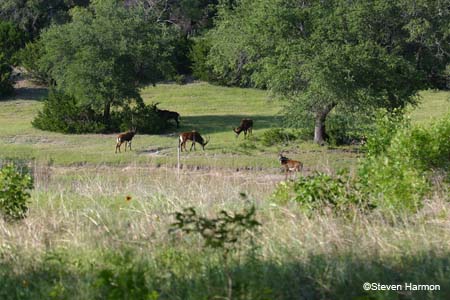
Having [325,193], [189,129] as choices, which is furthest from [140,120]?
[325,193]

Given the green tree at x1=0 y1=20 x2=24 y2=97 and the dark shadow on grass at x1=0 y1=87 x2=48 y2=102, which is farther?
the dark shadow on grass at x1=0 y1=87 x2=48 y2=102

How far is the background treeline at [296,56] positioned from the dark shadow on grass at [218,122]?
2154mm

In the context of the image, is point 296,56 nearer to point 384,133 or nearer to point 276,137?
point 276,137

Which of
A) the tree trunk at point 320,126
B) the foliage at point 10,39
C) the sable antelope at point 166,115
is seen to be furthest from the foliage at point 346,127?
the foliage at point 10,39

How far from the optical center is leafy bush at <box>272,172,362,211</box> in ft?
28.1

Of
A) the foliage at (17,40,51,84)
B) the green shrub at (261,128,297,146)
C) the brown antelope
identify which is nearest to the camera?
the brown antelope

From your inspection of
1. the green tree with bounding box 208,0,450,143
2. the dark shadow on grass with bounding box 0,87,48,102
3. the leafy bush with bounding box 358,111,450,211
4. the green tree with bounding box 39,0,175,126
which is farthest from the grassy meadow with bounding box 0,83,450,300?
the dark shadow on grass with bounding box 0,87,48,102

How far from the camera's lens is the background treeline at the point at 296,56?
3008cm

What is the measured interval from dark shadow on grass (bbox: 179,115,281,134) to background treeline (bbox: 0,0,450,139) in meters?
2.15

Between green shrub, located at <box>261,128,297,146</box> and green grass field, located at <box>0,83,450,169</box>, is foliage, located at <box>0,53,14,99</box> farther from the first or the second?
green shrub, located at <box>261,128,297,146</box>

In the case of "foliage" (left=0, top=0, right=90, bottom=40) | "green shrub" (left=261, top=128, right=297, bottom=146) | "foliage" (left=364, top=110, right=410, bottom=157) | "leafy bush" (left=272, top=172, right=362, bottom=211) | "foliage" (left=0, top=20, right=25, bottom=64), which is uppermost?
"foliage" (left=0, top=0, right=90, bottom=40)

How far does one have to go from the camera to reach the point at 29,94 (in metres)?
49.3

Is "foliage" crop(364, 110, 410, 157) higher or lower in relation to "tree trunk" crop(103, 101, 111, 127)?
higher

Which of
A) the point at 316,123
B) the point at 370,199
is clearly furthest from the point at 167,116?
the point at 370,199
